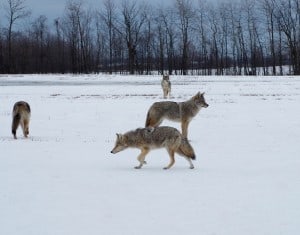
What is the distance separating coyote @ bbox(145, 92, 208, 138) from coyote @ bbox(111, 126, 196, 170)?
13.1ft

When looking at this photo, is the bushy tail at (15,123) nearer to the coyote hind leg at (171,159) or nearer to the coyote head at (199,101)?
the coyote head at (199,101)

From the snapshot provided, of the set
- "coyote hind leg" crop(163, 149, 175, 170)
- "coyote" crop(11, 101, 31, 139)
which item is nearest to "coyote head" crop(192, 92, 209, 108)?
"coyote" crop(11, 101, 31, 139)

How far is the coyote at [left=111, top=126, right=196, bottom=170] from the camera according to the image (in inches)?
396

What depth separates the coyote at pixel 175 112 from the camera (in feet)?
48.1

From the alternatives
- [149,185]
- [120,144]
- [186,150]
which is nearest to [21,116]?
[120,144]

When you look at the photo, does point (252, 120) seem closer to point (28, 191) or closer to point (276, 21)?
point (28, 191)

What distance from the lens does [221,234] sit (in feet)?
20.1

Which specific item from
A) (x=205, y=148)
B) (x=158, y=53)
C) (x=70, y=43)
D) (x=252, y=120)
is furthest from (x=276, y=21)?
(x=205, y=148)

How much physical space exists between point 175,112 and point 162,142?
4.94 m

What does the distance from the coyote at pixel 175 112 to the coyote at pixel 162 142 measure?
3.99 m

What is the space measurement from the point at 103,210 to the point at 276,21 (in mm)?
72855

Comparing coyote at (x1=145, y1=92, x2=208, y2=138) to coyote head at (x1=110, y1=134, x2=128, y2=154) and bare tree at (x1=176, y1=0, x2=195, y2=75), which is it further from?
bare tree at (x1=176, y1=0, x2=195, y2=75)

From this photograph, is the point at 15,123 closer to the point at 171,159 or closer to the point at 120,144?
the point at 120,144

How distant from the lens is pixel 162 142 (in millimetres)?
10141
